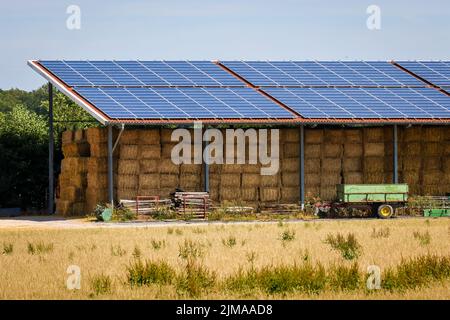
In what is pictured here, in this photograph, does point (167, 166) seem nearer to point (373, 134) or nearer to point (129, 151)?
point (129, 151)

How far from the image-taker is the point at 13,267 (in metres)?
20.3

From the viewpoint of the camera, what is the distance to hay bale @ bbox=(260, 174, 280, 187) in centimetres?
4153

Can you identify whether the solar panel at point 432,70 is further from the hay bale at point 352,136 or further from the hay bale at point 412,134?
the hay bale at point 352,136

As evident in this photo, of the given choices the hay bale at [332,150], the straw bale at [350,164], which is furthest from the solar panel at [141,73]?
the straw bale at [350,164]

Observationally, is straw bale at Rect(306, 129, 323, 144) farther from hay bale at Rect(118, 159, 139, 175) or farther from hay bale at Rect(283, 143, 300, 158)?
hay bale at Rect(118, 159, 139, 175)

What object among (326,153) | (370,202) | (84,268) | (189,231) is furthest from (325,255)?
(326,153)

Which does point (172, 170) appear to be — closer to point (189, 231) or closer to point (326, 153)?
point (326, 153)

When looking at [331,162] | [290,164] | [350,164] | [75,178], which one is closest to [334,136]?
[331,162]

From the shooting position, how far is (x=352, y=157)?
42438mm

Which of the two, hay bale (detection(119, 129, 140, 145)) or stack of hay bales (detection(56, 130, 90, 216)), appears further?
stack of hay bales (detection(56, 130, 90, 216))

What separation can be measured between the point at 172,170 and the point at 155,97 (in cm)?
317

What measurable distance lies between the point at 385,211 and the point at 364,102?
6355mm

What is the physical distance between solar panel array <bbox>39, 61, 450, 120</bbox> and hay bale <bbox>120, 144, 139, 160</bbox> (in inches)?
58.1

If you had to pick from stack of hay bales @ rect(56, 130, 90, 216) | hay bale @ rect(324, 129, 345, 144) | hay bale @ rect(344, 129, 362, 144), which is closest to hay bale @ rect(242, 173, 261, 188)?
hay bale @ rect(324, 129, 345, 144)
